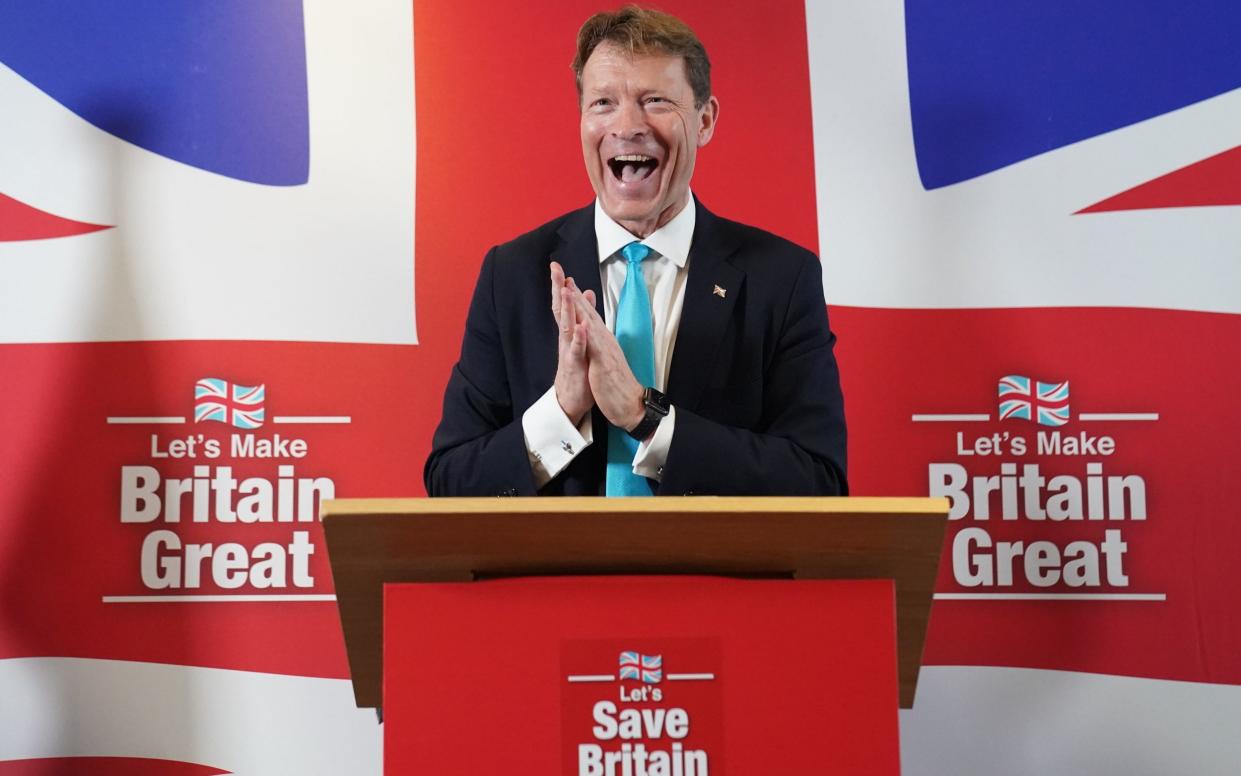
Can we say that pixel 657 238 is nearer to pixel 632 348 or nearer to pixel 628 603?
pixel 632 348

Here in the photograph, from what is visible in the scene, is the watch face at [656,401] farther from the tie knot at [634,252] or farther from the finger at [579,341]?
the tie knot at [634,252]

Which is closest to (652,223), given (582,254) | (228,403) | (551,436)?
(582,254)

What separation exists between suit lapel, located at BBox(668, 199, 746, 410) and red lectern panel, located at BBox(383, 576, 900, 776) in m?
0.73

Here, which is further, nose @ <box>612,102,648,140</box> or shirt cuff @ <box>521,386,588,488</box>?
nose @ <box>612,102,648,140</box>

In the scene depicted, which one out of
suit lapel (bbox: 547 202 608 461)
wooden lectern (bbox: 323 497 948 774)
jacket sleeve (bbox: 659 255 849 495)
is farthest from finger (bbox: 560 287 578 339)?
wooden lectern (bbox: 323 497 948 774)

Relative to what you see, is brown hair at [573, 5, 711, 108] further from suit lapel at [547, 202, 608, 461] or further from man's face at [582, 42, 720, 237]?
suit lapel at [547, 202, 608, 461]

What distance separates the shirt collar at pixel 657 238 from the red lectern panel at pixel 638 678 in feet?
3.05

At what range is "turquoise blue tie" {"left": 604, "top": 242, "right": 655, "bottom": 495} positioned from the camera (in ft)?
6.71

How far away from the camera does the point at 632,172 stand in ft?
7.45

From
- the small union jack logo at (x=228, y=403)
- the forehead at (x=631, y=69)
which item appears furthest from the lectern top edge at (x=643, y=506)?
the small union jack logo at (x=228, y=403)

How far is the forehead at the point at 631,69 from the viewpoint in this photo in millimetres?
2238

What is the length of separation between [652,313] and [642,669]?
0.90 metres

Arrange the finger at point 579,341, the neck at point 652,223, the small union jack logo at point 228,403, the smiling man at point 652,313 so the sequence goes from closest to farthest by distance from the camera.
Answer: the finger at point 579,341, the smiling man at point 652,313, the neck at point 652,223, the small union jack logo at point 228,403

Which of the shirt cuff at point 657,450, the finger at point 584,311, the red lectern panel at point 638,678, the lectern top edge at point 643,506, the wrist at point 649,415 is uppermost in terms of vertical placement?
the finger at point 584,311
